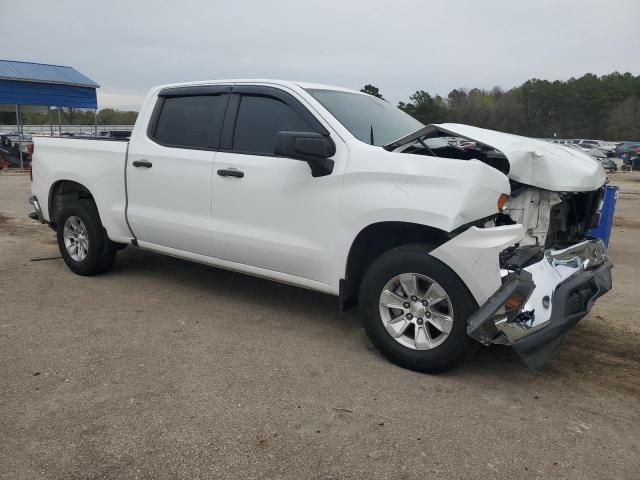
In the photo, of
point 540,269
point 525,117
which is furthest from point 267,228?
point 525,117

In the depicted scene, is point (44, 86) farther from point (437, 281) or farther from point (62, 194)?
point (437, 281)

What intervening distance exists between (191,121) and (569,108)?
3873 inches

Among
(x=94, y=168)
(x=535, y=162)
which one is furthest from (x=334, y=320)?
Answer: (x=94, y=168)

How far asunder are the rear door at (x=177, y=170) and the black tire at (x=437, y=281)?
163cm

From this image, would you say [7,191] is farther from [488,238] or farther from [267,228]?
[488,238]

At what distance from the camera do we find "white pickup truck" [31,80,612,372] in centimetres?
353

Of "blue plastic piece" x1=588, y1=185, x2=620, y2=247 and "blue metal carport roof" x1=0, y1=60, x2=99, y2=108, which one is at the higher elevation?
"blue metal carport roof" x1=0, y1=60, x2=99, y2=108

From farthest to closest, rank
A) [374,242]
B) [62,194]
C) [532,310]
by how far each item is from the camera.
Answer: [62,194] < [374,242] < [532,310]

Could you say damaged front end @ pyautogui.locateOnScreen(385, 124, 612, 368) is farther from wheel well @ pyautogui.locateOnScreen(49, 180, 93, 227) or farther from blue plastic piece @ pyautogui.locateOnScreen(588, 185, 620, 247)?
wheel well @ pyautogui.locateOnScreen(49, 180, 93, 227)

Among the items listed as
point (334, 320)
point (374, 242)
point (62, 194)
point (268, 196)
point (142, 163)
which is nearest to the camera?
point (374, 242)

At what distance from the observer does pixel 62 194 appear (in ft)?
20.7

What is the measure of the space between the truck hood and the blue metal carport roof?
76.1 ft

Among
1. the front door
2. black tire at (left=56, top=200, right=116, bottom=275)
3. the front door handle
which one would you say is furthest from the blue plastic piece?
black tire at (left=56, top=200, right=116, bottom=275)

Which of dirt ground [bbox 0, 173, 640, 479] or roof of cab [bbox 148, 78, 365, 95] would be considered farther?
roof of cab [bbox 148, 78, 365, 95]
